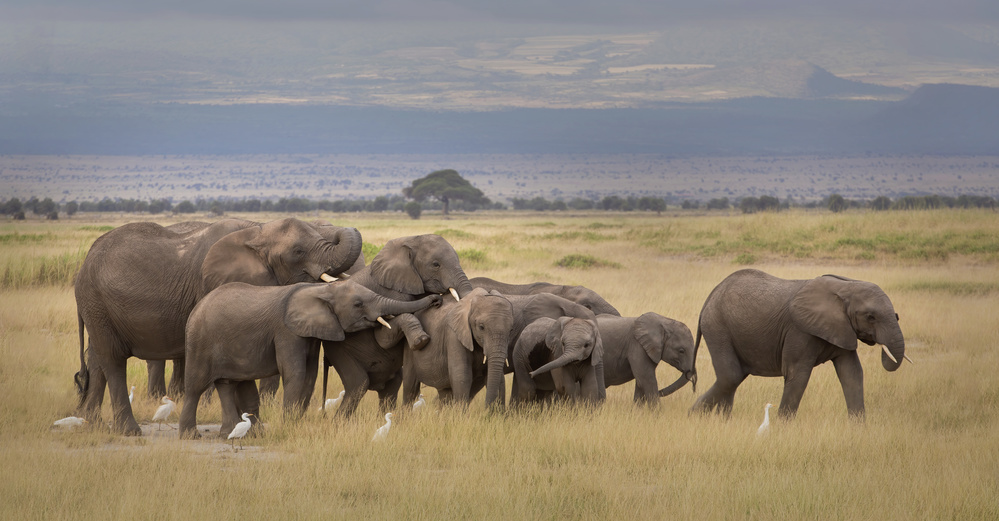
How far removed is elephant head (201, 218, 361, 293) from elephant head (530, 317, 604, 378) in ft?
7.57

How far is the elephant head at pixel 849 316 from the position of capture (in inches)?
395

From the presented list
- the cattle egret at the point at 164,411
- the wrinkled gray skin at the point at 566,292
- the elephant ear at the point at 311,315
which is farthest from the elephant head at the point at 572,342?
the cattle egret at the point at 164,411

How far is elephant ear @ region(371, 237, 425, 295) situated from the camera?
426 inches

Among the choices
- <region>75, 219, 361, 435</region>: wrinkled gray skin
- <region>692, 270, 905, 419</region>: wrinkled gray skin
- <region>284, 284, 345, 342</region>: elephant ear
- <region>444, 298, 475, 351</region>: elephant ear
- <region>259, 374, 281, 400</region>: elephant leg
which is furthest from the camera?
<region>259, 374, 281, 400</region>: elephant leg

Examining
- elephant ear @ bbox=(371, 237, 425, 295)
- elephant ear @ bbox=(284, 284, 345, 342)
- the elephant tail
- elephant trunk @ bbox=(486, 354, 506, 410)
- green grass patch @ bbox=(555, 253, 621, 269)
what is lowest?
green grass patch @ bbox=(555, 253, 621, 269)

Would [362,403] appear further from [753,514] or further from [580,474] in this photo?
[753,514]

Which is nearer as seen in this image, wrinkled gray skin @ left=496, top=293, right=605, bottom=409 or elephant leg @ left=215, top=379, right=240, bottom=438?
elephant leg @ left=215, top=379, right=240, bottom=438

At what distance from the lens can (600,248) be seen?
39531 mm

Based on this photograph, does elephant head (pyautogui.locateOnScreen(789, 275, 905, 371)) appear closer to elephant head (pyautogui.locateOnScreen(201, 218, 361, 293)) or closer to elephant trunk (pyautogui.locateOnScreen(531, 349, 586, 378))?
elephant trunk (pyautogui.locateOnScreen(531, 349, 586, 378))

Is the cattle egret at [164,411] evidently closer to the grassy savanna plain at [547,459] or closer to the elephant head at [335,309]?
the grassy savanna plain at [547,459]

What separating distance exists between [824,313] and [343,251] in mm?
4875

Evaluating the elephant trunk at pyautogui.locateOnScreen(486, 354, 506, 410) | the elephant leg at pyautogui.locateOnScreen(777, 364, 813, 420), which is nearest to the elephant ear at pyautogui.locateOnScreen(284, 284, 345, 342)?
the elephant trunk at pyautogui.locateOnScreen(486, 354, 506, 410)

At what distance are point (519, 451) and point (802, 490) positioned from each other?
7.76ft

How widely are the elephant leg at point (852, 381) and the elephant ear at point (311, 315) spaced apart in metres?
5.03
